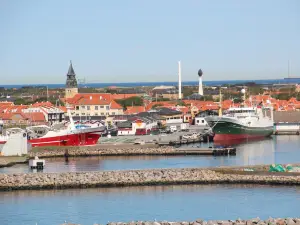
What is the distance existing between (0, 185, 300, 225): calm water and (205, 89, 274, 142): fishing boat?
22.3m

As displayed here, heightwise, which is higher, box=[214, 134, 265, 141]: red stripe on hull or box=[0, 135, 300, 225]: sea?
box=[0, 135, 300, 225]: sea

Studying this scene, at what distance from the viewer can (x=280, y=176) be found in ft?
87.7

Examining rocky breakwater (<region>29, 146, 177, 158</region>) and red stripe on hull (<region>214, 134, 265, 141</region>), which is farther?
red stripe on hull (<region>214, 134, 265, 141</region>)

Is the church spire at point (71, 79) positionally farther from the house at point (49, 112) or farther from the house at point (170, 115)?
the house at point (49, 112)

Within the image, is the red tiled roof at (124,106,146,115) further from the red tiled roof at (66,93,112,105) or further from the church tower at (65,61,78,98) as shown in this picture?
the church tower at (65,61,78,98)

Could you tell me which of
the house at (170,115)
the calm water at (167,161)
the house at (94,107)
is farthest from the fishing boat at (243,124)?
the house at (94,107)

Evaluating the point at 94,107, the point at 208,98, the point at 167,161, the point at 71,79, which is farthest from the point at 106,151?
the point at 208,98

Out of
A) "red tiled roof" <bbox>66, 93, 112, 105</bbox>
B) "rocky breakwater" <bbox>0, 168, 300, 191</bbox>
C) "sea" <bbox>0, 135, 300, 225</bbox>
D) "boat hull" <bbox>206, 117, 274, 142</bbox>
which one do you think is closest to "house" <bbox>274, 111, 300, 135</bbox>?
"boat hull" <bbox>206, 117, 274, 142</bbox>

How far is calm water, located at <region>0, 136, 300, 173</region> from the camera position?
33.4 meters

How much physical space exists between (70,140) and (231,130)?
10182 millimetres

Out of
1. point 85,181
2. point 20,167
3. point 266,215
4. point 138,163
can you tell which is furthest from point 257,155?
point 266,215

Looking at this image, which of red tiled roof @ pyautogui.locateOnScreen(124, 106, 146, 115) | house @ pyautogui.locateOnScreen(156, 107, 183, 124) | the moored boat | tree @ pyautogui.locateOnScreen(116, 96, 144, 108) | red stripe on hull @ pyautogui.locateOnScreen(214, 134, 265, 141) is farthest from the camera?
tree @ pyautogui.locateOnScreen(116, 96, 144, 108)

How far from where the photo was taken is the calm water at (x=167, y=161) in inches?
1316

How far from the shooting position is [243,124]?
5066 centimetres
